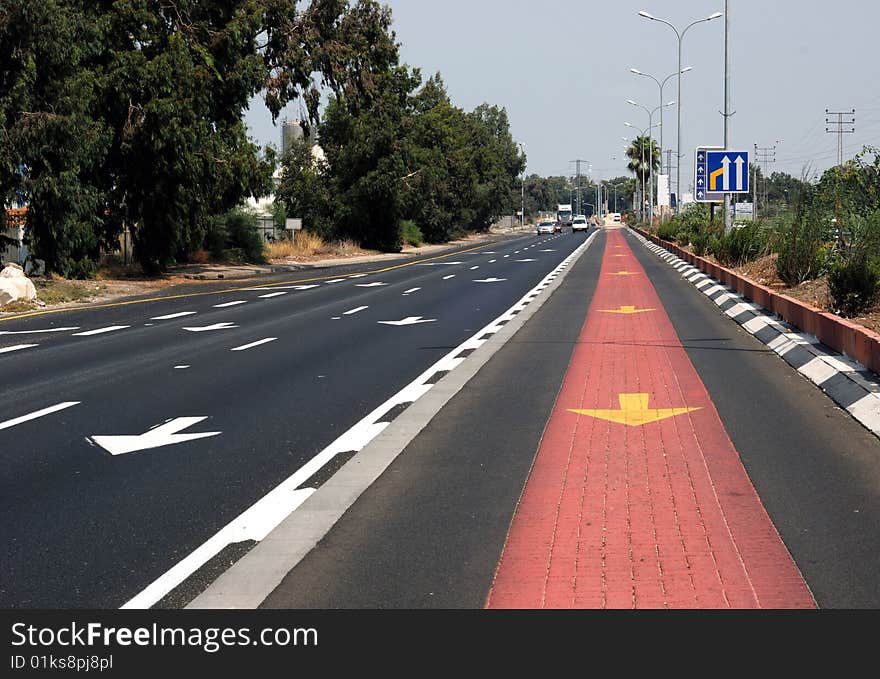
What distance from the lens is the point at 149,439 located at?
960cm

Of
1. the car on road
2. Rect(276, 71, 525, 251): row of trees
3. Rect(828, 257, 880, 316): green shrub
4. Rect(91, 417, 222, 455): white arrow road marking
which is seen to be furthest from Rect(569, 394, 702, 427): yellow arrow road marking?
the car on road

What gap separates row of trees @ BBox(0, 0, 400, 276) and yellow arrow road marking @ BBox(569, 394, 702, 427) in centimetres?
2094

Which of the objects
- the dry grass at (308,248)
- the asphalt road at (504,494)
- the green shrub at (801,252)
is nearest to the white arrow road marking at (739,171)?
the green shrub at (801,252)

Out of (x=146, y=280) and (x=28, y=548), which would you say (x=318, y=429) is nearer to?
(x=28, y=548)

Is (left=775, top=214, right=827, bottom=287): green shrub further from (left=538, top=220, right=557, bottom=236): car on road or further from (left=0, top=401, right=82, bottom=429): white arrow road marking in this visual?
(left=538, top=220, right=557, bottom=236): car on road

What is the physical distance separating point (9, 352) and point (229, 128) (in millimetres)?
26347

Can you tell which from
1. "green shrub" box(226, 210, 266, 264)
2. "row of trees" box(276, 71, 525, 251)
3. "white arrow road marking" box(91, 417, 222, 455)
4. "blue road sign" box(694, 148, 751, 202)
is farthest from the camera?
"row of trees" box(276, 71, 525, 251)

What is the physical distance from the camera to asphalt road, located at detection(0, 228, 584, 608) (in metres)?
6.39

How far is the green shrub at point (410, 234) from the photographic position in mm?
80750

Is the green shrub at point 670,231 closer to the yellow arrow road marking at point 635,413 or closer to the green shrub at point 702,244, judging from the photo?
the green shrub at point 702,244

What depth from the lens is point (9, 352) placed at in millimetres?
16891

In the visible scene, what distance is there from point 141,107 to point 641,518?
30.8 m

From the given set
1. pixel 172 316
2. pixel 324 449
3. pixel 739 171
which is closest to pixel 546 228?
pixel 739 171

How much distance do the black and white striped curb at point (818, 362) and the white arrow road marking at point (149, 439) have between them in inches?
212
